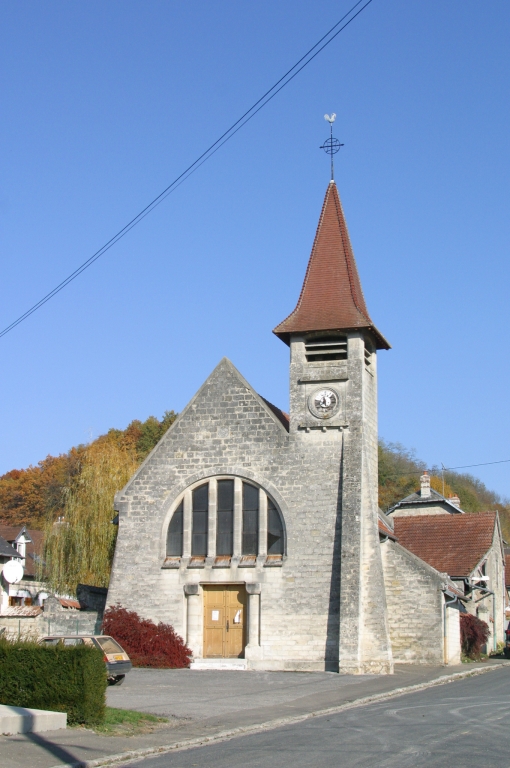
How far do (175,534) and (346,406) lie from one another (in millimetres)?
6652

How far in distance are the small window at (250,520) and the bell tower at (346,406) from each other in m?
2.15

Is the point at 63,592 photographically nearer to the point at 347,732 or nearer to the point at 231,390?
the point at 231,390

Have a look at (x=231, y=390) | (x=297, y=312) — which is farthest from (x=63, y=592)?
(x=297, y=312)

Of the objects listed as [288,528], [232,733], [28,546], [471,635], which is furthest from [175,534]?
[28,546]

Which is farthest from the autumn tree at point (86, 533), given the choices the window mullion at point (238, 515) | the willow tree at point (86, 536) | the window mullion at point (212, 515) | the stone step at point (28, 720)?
the stone step at point (28, 720)

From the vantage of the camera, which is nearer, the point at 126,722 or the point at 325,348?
the point at 126,722

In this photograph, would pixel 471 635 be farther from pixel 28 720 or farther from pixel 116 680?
pixel 28 720

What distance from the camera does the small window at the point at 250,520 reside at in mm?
27484

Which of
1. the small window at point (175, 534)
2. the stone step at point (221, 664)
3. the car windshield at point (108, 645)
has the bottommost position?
the stone step at point (221, 664)

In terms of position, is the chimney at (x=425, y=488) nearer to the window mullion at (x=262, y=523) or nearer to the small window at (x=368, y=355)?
the small window at (x=368, y=355)

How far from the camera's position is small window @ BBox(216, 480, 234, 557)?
27688mm

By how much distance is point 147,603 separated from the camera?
2766cm

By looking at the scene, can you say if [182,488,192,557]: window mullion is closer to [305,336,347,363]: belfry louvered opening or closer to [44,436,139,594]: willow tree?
[305,336,347,363]: belfry louvered opening

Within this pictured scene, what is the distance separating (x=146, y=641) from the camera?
26266 millimetres
